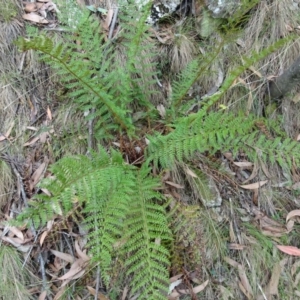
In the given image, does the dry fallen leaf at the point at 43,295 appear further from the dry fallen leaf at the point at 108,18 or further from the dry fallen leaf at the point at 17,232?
the dry fallen leaf at the point at 108,18

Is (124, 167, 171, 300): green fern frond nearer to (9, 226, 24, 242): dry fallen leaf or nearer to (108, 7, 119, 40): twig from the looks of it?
(9, 226, 24, 242): dry fallen leaf

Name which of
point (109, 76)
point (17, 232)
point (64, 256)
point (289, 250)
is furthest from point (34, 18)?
point (289, 250)

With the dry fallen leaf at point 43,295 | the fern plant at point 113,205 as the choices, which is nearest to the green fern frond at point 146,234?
the fern plant at point 113,205

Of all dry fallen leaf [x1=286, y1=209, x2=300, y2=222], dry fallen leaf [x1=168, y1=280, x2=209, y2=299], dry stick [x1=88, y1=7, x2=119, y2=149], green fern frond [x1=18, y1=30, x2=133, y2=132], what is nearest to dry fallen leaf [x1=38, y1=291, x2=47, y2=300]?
dry fallen leaf [x1=168, y1=280, x2=209, y2=299]

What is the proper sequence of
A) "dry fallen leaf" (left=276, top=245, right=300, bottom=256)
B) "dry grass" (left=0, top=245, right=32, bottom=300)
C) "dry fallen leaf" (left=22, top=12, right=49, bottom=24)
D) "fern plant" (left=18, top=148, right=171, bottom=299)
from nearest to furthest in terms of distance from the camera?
"fern plant" (left=18, top=148, right=171, bottom=299) → "dry grass" (left=0, top=245, right=32, bottom=300) → "dry fallen leaf" (left=276, top=245, right=300, bottom=256) → "dry fallen leaf" (left=22, top=12, right=49, bottom=24)

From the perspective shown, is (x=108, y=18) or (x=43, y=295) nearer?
(x=43, y=295)

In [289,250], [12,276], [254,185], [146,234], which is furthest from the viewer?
[254,185]

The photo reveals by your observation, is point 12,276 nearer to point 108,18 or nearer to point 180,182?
point 180,182

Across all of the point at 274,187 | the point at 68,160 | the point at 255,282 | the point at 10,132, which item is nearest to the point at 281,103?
the point at 274,187

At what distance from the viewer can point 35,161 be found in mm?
2627

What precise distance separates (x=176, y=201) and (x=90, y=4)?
158 centimetres

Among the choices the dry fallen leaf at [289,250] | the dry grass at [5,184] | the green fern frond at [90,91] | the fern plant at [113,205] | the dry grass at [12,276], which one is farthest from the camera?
the dry fallen leaf at [289,250]

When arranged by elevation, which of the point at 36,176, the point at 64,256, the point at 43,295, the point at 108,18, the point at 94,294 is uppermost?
the point at 108,18

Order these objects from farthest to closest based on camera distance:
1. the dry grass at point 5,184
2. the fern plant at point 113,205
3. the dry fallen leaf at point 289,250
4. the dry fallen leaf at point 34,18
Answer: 1. the dry fallen leaf at point 34,18
2. the dry fallen leaf at point 289,250
3. the dry grass at point 5,184
4. the fern plant at point 113,205
